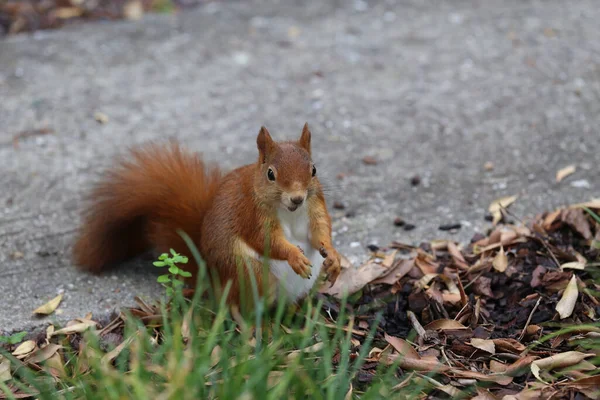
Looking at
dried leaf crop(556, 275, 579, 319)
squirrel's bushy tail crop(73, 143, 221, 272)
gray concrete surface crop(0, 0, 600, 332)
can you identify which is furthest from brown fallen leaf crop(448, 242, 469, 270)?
squirrel's bushy tail crop(73, 143, 221, 272)

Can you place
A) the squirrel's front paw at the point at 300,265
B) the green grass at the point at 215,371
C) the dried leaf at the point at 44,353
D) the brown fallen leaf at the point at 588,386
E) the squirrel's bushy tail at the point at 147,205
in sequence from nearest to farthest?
the green grass at the point at 215,371
the brown fallen leaf at the point at 588,386
the squirrel's front paw at the point at 300,265
the dried leaf at the point at 44,353
the squirrel's bushy tail at the point at 147,205

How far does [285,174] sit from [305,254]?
311 mm

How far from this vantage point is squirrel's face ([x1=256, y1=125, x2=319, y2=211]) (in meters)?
2.12

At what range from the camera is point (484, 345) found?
2.22m

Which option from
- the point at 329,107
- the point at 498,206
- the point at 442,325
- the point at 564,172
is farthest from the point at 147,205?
the point at 564,172

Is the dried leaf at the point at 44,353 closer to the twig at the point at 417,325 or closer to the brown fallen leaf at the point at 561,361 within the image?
the twig at the point at 417,325

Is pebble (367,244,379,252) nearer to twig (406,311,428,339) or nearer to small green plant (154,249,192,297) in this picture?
twig (406,311,428,339)

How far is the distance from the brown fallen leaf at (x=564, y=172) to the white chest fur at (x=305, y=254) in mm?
1256

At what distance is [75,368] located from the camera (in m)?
2.07

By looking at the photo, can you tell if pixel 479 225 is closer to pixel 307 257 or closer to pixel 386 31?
pixel 307 257

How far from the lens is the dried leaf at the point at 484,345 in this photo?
7.22 ft

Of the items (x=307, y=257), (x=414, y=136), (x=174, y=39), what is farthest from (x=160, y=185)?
(x=174, y=39)

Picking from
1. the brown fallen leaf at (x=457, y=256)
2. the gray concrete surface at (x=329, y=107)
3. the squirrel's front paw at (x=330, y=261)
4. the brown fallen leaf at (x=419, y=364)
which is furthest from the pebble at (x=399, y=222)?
the brown fallen leaf at (x=419, y=364)

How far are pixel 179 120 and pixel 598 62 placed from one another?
2038mm
